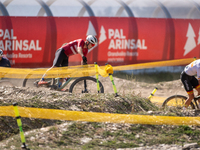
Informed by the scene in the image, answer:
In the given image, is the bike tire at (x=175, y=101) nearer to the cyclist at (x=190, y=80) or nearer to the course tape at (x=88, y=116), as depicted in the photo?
the cyclist at (x=190, y=80)

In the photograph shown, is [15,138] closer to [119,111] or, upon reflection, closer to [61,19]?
[119,111]

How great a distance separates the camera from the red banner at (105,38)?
11781 mm

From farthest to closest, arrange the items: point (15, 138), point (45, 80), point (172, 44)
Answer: point (172, 44) → point (45, 80) → point (15, 138)

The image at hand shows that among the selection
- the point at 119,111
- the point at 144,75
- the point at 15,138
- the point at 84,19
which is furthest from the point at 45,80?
the point at 144,75

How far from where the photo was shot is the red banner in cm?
1178

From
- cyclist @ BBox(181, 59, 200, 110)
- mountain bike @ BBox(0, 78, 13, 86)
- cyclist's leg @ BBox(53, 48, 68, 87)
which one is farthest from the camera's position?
mountain bike @ BBox(0, 78, 13, 86)

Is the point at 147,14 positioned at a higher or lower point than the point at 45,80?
higher

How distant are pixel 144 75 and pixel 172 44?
193 centimetres

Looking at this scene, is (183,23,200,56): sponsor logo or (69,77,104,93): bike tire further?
(183,23,200,56): sponsor logo

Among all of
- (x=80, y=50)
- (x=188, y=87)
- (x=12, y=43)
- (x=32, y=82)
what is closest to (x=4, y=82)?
(x=32, y=82)

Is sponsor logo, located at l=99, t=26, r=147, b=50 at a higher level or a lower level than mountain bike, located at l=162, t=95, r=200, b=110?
higher

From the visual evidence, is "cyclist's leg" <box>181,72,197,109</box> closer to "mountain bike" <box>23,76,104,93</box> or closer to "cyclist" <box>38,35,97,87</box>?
"mountain bike" <box>23,76,104,93</box>

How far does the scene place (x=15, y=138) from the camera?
4.64 meters

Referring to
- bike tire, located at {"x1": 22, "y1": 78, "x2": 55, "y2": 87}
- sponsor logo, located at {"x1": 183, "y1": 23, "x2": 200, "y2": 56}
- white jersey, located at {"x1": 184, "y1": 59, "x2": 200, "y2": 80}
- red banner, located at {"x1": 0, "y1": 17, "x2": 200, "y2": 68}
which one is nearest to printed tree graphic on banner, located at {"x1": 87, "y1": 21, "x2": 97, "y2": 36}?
red banner, located at {"x1": 0, "y1": 17, "x2": 200, "y2": 68}
